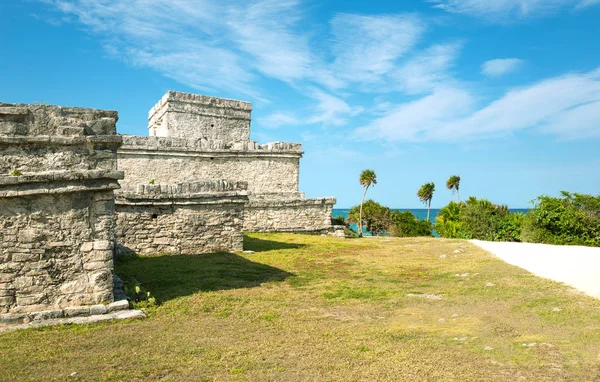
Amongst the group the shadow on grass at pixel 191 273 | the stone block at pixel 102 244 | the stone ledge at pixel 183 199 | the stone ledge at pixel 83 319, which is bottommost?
the stone ledge at pixel 83 319

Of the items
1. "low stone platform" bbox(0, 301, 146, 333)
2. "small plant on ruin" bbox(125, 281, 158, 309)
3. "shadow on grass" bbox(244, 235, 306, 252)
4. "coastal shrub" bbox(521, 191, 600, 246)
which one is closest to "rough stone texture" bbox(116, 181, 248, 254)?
"shadow on grass" bbox(244, 235, 306, 252)

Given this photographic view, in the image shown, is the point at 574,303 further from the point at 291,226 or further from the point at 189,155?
the point at 189,155

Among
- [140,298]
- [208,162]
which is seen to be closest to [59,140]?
[140,298]

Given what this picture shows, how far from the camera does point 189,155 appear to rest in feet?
60.3

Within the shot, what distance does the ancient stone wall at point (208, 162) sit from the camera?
17.4m

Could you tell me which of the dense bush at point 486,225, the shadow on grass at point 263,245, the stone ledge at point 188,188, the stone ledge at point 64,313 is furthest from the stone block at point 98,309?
the dense bush at point 486,225

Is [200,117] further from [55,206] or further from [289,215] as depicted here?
[55,206]

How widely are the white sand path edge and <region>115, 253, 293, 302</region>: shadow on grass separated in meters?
5.76

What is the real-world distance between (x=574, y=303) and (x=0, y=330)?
330 inches

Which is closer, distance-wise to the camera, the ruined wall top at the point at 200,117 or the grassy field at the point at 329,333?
the grassy field at the point at 329,333

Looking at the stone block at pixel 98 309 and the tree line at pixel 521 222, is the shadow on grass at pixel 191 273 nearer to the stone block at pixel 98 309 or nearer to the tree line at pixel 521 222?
the stone block at pixel 98 309

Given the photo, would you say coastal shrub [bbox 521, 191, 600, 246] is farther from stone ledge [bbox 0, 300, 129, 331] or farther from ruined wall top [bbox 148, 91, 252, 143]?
stone ledge [bbox 0, 300, 129, 331]

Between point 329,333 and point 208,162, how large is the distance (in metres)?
Answer: 14.0

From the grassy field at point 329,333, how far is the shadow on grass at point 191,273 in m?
0.06
